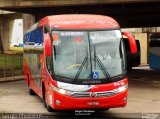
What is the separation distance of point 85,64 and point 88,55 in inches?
11.8

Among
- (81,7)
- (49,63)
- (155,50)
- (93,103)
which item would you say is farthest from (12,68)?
(93,103)

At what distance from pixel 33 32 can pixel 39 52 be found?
2150mm

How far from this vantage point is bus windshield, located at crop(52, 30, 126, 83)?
13.7 m

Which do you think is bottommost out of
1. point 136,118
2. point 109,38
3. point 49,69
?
point 136,118

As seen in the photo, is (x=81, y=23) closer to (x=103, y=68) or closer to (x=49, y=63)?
(x=49, y=63)

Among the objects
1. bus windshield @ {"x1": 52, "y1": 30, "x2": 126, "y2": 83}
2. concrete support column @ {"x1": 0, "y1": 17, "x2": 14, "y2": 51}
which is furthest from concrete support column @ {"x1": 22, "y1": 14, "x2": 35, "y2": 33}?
concrete support column @ {"x1": 0, "y1": 17, "x2": 14, "y2": 51}

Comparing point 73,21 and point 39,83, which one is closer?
point 73,21

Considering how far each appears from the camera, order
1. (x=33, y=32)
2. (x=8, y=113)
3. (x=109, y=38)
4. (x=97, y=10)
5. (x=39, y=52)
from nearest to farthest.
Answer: (x=109, y=38) → (x=8, y=113) → (x=39, y=52) → (x=33, y=32) → (x=97, y=10)

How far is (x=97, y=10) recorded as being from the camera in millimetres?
33000

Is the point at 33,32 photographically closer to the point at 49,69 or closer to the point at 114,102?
the point at 49,69

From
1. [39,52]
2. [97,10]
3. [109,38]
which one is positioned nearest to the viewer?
[109,38]

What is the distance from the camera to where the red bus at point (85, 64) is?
1340 cm

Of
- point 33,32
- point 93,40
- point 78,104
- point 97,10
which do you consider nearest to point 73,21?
point 93,40

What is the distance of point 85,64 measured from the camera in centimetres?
1375
